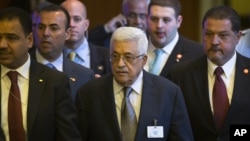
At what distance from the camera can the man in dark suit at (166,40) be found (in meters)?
6.79

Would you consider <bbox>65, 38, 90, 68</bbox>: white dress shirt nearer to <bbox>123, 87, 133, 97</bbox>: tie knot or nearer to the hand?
the hand

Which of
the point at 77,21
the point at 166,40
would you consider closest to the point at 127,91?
the point at 166,40

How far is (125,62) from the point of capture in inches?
224

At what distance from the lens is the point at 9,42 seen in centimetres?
570

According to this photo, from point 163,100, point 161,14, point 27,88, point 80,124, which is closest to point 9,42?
point 27,88

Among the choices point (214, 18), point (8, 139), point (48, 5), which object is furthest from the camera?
point (48, 5)

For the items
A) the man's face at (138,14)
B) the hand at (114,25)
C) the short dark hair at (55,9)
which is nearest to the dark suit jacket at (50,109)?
the short dark hair at (55,9)

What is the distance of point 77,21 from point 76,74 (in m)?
0.85

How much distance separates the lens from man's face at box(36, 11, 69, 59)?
21.2ft

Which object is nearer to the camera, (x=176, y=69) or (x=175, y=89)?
(x=175, y=89)

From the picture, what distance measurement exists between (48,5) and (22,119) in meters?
1.29

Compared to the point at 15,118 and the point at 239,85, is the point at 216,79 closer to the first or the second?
the point at 239,85

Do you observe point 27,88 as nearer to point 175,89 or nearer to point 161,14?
point 175,89

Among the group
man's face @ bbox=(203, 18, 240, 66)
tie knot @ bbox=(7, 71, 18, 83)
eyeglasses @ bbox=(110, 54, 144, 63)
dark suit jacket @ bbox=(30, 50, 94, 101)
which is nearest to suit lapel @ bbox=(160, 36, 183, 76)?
dark suit jacket @ bbox=(30, 50, 94, 101)
